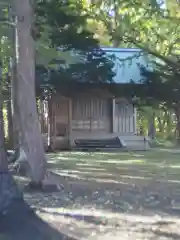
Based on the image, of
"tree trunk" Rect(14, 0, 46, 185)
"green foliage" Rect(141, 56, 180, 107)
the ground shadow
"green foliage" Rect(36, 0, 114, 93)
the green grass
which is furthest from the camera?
"green foliage" Rect(141, 56, 180, 107)

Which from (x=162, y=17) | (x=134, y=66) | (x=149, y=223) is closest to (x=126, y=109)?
(x=134, y=66)

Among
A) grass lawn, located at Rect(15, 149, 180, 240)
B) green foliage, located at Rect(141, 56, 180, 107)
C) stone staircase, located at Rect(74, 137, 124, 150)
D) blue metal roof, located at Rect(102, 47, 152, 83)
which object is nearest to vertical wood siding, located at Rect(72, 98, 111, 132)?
stone staircase, located at Rect(74, 137, 124, 150)

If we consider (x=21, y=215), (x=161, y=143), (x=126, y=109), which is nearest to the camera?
(x=21, y=215)

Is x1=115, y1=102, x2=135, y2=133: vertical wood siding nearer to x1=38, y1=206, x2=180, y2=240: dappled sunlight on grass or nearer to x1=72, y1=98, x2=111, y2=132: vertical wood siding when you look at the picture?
x1=72, y1=98, x2=111, y2=132: vertical wood siding

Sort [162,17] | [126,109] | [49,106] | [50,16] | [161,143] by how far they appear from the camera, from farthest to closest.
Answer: [161,143]
[126,109]
[49,106]
[50,16]
[162,17]

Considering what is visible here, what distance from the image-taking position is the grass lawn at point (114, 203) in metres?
7.14

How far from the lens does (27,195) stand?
10.4 metres

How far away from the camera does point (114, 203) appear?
9.60 m

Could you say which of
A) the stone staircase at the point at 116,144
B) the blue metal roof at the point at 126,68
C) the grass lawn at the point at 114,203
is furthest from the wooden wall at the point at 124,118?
the grass lawn at the point at 114,203

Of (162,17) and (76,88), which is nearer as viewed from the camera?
(162,17)

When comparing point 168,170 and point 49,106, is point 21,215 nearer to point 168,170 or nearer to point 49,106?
point 168,170

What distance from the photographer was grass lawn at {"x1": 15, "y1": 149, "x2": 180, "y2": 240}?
7.14m

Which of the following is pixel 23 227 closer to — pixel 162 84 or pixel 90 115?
pixel 162 84

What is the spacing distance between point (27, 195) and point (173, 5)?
16.8ft
